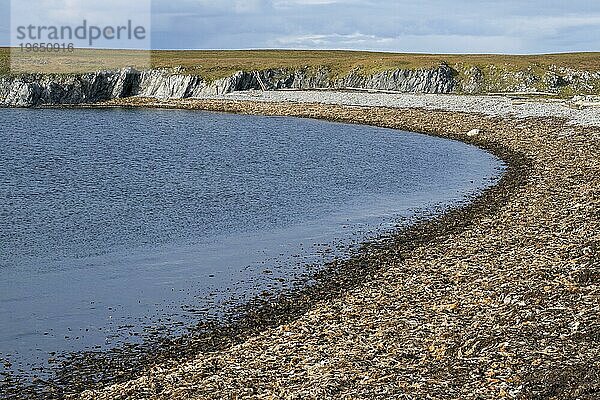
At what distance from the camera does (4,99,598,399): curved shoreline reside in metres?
13.6

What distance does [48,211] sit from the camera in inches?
1312

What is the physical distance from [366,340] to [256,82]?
96414mm

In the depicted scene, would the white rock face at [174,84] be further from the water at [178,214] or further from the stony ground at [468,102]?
the water at [178,214]

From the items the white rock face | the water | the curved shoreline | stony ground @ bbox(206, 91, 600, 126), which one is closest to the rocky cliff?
the white rock face

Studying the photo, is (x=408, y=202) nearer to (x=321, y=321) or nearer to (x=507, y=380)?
(x=321, y=321)

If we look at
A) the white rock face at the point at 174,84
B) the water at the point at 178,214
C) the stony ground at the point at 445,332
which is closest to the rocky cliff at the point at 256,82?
the white rock face at the point at 174,84

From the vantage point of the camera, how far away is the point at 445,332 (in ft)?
53.2

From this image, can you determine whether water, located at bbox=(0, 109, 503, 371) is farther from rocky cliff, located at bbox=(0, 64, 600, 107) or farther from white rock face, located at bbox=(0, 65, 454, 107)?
white rock face, located at bbox=(0, 65, 454, 107)

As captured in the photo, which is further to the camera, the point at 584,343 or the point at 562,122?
the point at 562,122

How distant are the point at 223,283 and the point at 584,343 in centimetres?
1161

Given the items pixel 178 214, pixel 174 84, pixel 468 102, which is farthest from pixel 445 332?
pixel 174 84

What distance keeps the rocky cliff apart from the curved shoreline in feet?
249

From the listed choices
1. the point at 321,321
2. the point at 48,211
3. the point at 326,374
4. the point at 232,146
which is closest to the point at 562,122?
the point at 232,146

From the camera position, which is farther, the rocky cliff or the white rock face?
the white rock face
